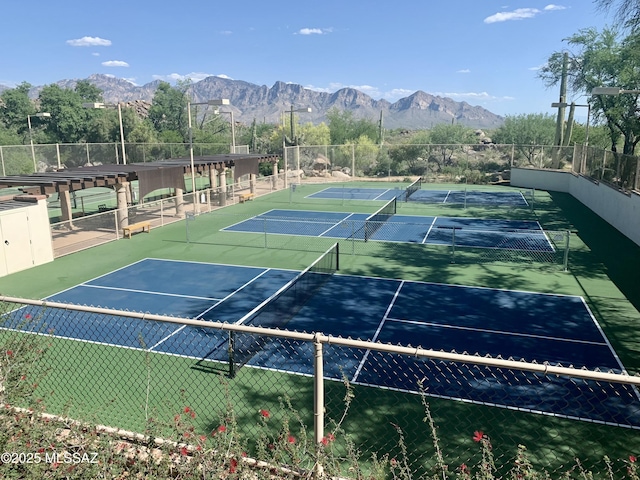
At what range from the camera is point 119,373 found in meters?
9.77

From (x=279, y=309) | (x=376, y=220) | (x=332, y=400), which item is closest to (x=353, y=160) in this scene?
(x=376, y=220)

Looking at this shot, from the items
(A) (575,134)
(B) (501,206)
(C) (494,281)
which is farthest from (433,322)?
(A) (575,134)

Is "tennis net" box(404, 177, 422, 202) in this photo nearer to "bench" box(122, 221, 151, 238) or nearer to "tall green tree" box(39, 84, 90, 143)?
A: "bench" box(122, 221, 151, 238)

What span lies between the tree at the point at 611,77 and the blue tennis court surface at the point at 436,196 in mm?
8254

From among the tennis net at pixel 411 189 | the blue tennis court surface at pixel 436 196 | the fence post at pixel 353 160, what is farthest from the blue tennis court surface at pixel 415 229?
the fence post at pixel 353 160

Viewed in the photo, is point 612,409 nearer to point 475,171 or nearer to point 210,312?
point 210,312

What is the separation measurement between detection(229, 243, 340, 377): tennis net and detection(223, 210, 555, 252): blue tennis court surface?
3314mm

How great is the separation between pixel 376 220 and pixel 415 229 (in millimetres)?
2003

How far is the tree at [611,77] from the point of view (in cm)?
3350

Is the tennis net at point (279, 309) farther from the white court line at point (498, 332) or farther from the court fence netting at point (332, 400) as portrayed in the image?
the white court line at point (498, 332)

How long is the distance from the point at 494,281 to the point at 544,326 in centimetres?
370

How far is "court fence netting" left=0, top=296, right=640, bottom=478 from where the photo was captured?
626 cm

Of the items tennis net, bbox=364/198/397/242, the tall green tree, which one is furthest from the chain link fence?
the tall green tree

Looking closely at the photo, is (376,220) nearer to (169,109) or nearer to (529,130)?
(529,130)
